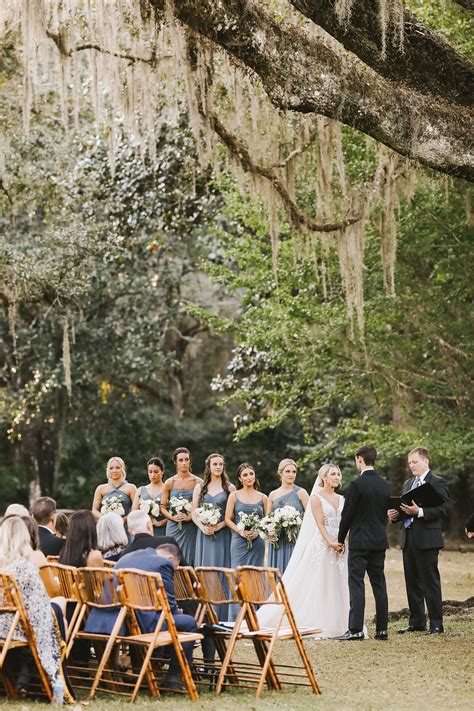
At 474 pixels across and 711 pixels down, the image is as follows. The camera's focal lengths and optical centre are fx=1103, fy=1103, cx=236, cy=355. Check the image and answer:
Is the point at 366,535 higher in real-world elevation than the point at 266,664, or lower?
higher

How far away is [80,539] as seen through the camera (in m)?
7.52

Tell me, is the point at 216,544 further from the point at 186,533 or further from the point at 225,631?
the point at 225,631

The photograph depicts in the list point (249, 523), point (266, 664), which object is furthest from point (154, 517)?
point (266, 664)

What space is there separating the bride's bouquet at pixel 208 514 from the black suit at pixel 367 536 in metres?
1.36

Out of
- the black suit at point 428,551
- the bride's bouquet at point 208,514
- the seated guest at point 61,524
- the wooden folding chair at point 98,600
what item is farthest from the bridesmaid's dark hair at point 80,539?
the black suit at point 428,551

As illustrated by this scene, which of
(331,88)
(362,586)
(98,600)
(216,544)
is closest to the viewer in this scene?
(98,600)

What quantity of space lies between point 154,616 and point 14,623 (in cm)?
102

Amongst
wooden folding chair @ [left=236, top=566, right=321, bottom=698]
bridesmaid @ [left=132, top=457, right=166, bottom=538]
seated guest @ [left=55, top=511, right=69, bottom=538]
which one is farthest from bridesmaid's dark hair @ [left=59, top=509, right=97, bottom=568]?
bridesmaid @ [left=132, top=457, right=166, bottom=538]

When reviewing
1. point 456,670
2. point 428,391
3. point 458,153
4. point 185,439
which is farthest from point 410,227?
point 185,439

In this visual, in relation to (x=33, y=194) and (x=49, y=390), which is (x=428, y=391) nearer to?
(x=33, y=194)

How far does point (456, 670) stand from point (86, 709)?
9.88 feet

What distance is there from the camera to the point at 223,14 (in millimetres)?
7703

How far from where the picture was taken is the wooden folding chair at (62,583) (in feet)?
23.7

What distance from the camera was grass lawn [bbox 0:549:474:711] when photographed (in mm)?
6711
